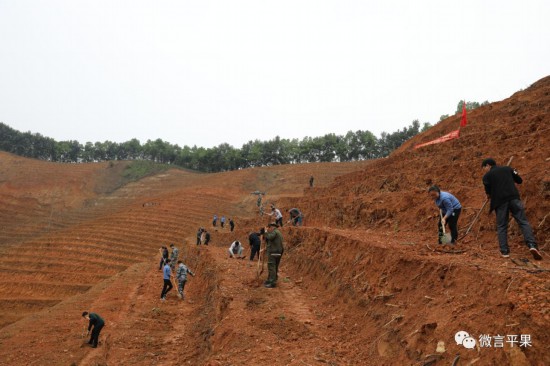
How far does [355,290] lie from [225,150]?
82.9 meters

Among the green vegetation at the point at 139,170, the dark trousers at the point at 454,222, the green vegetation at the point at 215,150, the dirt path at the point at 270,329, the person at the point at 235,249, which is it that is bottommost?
the dirt path at the point at 270,329

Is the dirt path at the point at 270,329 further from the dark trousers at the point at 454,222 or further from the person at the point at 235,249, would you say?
the person at the point at 235,249

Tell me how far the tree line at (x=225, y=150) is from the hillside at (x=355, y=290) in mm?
52048

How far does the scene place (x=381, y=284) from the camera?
6.73 metres

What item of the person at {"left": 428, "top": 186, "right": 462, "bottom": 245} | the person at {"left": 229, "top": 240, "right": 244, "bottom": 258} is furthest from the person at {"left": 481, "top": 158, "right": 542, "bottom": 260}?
the person at {"left": 229, "top": 240, "right": 244, "bottom": 258}

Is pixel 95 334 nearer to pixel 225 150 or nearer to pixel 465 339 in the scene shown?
pixel 465 339

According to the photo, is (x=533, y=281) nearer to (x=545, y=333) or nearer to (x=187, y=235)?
(x=545, y=333)

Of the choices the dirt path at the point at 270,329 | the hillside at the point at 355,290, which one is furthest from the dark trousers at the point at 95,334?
the dirt path at the point at 270,329

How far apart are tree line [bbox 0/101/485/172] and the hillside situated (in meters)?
52.0

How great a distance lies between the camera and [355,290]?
7.46m

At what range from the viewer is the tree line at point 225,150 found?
8023cm

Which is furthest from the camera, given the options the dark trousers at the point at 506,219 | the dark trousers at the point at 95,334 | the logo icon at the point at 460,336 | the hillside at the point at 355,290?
the dark trousers at the point at 95,334

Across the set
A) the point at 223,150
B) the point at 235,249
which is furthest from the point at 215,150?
the point at 235,249

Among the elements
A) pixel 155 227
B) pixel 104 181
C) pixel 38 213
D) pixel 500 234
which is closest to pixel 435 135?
pixel 500 234
